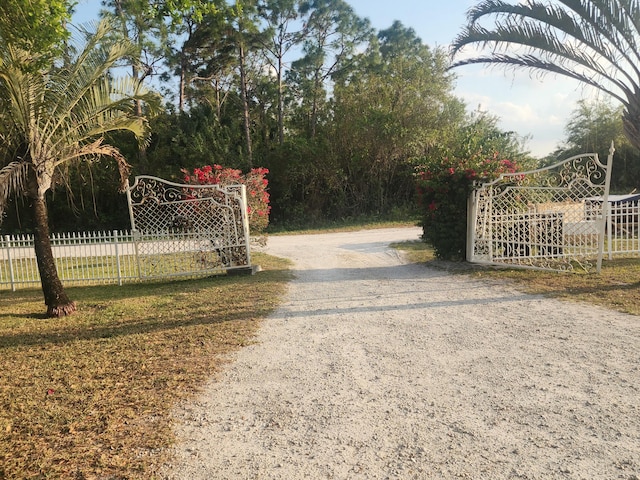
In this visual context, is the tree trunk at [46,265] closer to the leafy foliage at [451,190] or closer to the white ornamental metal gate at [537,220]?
the leafy foliage at [451,190]

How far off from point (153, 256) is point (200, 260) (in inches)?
36.3

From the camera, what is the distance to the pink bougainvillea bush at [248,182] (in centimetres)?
1005

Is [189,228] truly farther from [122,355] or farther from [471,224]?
[471,224]

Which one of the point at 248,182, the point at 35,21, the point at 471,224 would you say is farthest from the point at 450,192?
the point at 35,21

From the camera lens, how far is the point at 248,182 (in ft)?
35.6

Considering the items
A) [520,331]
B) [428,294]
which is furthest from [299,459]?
[428,294]

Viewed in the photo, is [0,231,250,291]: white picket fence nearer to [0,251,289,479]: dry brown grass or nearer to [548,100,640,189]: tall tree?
[0,251,289,479]: dry brown grass

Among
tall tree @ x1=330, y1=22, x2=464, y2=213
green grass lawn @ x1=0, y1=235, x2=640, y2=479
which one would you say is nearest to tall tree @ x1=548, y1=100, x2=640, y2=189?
tall tree @ x1=330, y1=22, x2=464, y2=213

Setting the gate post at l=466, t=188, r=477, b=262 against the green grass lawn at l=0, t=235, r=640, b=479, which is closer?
the green grass lawn at l=0, t=235, r=640, b=479

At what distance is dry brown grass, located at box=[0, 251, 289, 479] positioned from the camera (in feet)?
9.62

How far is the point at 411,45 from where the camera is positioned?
99.2 feet

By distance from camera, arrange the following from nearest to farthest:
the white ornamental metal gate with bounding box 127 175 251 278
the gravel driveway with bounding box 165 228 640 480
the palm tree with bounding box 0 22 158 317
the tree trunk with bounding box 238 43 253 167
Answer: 1. the gravel driveway with bounding box 165 228 640 480
2. the palm tree with bounding box 0 22 158 317
3. the white ornamental metal gate with bounding box 127 175 251 278
4. the tree trunk with bounding box 238 43 253 167

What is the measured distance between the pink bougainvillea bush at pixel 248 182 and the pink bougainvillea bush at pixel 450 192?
12.0 ft

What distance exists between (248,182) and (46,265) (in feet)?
16.3
